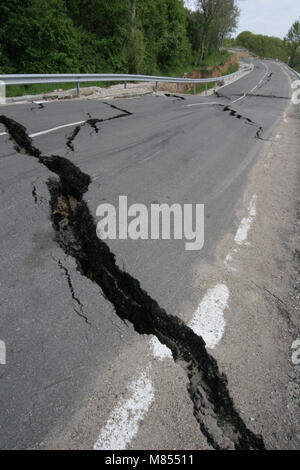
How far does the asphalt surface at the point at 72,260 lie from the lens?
184 cm

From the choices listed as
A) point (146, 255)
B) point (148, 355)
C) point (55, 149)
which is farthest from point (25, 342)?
point (55, 149)

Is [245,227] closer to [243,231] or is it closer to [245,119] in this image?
[243,231]

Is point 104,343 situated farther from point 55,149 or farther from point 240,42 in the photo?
point 240,42

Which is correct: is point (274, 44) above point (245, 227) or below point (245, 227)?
above

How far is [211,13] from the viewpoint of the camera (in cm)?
3312

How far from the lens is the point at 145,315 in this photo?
248 cm

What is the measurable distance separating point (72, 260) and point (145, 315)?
0.98m

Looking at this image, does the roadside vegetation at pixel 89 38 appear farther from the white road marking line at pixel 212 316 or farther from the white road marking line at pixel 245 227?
the white road marking line at pixel 212 316

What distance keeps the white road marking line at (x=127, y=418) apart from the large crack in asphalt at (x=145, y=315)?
0.34 meters

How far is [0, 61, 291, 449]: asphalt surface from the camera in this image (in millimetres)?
1838

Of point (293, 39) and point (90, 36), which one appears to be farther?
point (293, 39)

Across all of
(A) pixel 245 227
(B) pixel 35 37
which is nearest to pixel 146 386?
(A) pixel 245 227

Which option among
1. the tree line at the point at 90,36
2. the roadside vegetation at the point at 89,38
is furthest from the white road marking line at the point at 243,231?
the tree line at the point at 90,36

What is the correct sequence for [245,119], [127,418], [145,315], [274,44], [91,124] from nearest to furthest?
[127,418], [145,315], [91,124], [245,119], [274,44]
